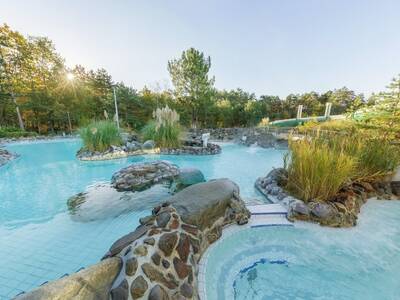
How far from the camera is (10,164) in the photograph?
6582mm

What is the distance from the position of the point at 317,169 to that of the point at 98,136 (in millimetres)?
7456

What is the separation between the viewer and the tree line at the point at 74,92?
13.4 m

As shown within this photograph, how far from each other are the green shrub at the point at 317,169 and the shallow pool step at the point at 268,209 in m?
0.45

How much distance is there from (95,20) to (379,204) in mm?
9437

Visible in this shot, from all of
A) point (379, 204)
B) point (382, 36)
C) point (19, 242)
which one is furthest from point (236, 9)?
point (19, 242)

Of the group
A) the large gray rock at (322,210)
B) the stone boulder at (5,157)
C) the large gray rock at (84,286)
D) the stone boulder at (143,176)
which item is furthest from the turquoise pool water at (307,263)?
the stone boulder at (5,157)

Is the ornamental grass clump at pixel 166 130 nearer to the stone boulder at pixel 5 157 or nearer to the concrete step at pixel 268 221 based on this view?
the stone boulder at pixel 5 157

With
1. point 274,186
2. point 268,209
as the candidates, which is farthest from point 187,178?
point 268,209

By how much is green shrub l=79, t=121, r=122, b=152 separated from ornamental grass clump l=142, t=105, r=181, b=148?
1.82 metres

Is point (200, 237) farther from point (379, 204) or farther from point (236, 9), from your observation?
point (236, 9)

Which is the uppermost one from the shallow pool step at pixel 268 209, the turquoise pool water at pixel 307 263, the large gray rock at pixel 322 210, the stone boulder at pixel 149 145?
the stone boulder at pixel 149 145

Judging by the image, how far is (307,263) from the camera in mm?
1960

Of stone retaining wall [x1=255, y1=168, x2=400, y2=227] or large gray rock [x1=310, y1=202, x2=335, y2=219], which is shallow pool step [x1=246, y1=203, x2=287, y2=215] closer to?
stone retaining wall [x1=255, y1=168, x2=400, y2=227]

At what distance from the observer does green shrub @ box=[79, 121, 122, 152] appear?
7.13 m
